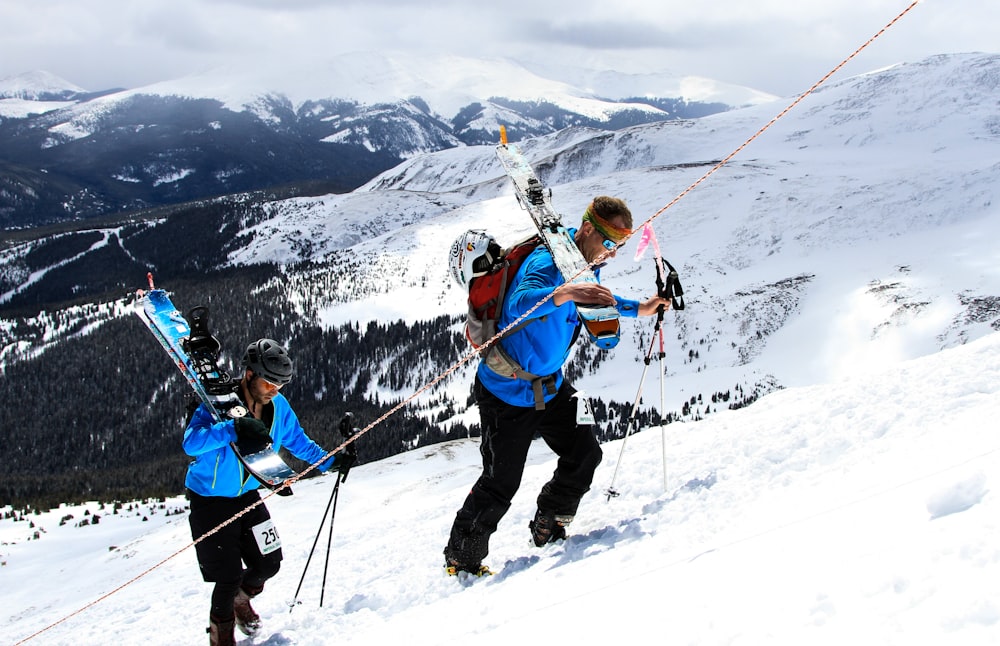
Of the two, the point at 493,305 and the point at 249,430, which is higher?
the point at 493,305

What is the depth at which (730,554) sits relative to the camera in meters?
3.56

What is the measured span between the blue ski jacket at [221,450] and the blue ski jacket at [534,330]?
6.57ft

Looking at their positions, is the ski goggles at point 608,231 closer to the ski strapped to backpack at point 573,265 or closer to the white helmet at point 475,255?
the ski strapped to backpack at point 573,265

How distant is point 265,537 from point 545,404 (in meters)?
2.88

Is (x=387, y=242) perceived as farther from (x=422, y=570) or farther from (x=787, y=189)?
(x=422, y=570)

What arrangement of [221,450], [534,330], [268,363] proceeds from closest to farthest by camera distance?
1. [534,330]
2. [221,450]
3. [268,363]

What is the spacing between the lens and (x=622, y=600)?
350 cm

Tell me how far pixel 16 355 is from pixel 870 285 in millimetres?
164818

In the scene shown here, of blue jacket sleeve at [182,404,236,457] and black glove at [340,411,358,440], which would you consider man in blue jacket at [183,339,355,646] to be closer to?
blue jacket sleeve at [182,404,236,457]

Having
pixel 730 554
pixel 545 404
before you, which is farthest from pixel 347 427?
pixel 730 554

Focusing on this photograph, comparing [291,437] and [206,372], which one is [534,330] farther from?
[206,372]

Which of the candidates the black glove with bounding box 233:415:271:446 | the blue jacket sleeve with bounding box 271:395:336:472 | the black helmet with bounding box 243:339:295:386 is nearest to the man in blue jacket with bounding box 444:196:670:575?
the blue jacket sleeve with bounding box 271:395:336:472

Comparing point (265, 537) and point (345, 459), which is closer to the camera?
point (265, 537)

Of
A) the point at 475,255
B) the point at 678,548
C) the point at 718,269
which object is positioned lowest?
the point at 718,269
